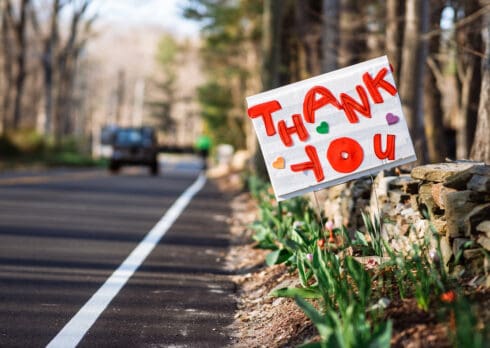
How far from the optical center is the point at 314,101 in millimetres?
6785

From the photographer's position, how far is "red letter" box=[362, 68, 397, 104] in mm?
6805

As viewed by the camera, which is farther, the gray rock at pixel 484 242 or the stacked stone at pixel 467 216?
the stacked stone at pixel 467 216

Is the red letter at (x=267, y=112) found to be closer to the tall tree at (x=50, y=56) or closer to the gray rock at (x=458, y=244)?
the gray rock at (x=458, y=244)

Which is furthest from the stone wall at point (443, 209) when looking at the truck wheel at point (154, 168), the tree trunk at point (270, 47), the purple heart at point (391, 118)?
the truck wheel at point (154, 168)

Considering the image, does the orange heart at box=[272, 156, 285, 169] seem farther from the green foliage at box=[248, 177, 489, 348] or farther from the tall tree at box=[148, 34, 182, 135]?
the tall tree at box=[148, 34, 182, 135]

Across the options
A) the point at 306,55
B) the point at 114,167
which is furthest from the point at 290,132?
the point at 114,167

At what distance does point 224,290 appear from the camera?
862 centimetres

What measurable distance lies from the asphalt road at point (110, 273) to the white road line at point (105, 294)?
0.06 meters

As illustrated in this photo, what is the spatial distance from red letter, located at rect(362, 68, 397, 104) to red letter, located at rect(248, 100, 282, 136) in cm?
73

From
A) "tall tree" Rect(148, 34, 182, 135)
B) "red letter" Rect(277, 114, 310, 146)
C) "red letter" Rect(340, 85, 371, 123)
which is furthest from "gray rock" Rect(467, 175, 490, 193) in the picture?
"tall tree" Rect(148, 34, 182, 135)

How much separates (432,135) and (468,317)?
1998cm

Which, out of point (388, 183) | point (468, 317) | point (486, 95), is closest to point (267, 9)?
point (486, 95)

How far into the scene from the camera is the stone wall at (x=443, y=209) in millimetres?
5953

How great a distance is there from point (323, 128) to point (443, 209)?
3.81ft
